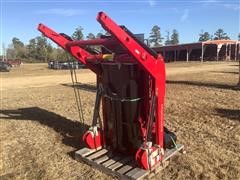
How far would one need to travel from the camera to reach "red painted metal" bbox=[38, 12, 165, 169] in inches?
152

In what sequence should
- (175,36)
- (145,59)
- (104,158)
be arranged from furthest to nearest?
1. (175,36)
2. (104,158)
3. (145,59)

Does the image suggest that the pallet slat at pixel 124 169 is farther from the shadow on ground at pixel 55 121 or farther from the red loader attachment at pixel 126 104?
the shadow on ground at pixel 55 121

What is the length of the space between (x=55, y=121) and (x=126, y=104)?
376 centimetres

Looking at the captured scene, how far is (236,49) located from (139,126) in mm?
56884

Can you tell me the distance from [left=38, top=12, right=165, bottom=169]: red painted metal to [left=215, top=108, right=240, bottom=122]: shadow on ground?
127 inches

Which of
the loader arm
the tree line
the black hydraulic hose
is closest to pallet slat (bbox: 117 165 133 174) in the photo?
the black hydraulic hose

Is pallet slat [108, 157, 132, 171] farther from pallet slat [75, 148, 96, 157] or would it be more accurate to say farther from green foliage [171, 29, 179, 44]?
green foliage [171, 29, 179, 44]

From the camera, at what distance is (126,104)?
14.8ft

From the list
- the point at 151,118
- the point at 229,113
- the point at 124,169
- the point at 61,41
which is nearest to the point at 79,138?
the point at 124,169

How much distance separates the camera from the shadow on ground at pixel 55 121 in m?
6.25

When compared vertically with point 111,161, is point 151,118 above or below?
above

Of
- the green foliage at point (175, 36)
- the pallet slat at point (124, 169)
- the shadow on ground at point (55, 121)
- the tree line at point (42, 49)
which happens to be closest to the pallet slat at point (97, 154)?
the pallet slat at point (124, 169)

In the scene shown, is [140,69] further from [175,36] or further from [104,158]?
[175,36]

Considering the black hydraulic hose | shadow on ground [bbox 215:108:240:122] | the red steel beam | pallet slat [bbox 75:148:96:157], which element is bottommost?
pallet slat [bbox 75:148:96:157]
